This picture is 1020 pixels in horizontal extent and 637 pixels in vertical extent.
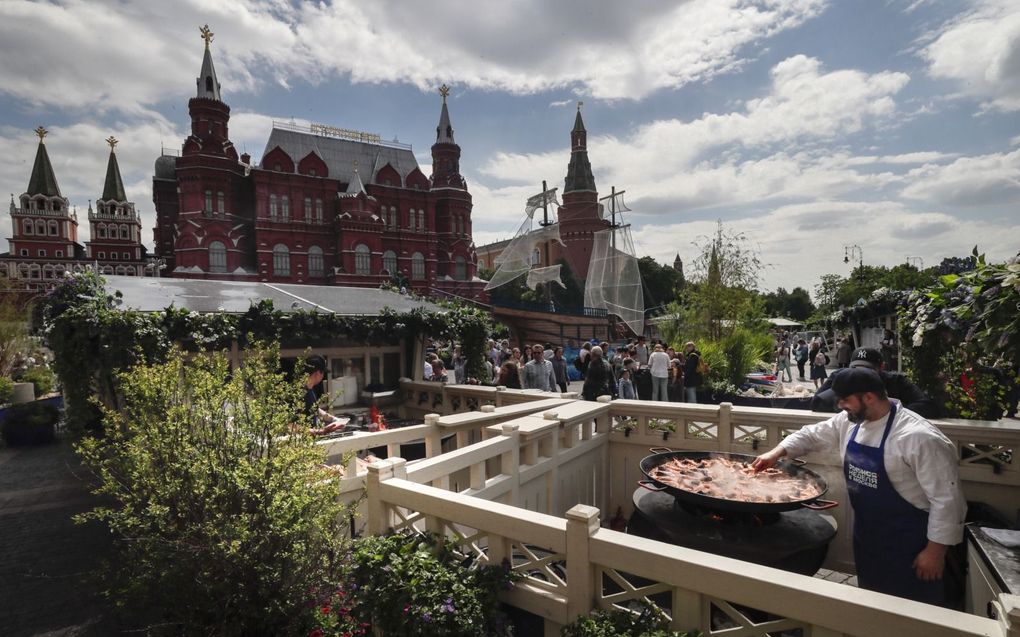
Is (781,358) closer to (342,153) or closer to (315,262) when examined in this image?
(315,262)

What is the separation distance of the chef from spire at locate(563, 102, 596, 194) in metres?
58.7

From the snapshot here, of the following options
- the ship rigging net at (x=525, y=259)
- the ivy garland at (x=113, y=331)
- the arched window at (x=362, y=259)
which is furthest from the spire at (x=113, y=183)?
the ivy garland at (x=113, y=331)

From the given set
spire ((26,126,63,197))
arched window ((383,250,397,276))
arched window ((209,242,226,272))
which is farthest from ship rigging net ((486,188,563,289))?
spire ((26,126,63,197))

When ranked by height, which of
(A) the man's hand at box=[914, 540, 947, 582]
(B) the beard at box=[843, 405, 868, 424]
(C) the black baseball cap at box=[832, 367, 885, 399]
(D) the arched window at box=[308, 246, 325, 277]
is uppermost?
(D) the arched window at box=[308, 246, 325, 277]

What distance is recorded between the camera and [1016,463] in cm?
409

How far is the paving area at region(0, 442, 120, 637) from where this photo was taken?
4.13 meters

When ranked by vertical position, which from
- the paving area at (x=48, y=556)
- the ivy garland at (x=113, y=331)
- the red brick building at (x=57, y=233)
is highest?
the red brick building at (x=57, y=233)

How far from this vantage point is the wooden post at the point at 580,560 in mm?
2537

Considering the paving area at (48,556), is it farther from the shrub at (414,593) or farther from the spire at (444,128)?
the spire at (444,128)

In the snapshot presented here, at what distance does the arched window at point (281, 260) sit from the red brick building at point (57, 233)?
23.2m

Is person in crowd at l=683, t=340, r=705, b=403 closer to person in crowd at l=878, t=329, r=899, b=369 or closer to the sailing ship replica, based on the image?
person in crowd at l=878, t=329, r=899, b=369

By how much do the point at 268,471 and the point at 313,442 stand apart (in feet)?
1.18

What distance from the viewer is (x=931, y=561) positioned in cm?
263

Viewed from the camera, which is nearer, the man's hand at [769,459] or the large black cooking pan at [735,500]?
the large black cooking pan at [735,500]
